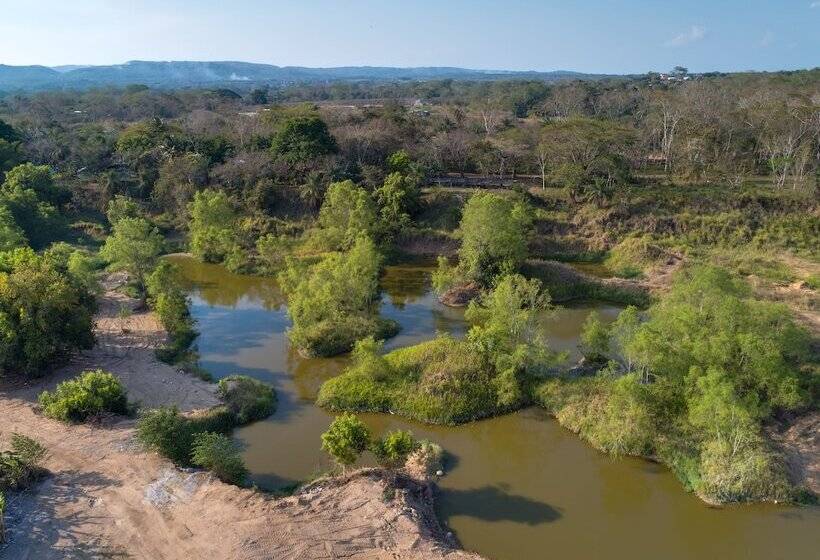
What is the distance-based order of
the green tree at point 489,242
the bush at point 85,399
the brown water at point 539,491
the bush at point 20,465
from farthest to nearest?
the green tree at point 489,242
the bush at point 85,399
the bush at point 20,465
the brown water at point 539,491

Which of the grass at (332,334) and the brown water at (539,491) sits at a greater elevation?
the grass at (332,334)

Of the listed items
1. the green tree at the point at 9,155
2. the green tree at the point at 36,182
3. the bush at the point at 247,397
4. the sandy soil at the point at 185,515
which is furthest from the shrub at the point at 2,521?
the green tree at the point at 9,155

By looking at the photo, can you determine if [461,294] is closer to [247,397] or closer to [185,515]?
[247,397]

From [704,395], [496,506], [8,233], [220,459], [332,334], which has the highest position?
[8,233]

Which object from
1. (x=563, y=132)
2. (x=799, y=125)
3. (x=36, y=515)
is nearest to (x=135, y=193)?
(x=563, y=132)

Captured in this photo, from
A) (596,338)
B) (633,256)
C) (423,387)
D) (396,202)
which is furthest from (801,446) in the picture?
(396,202)

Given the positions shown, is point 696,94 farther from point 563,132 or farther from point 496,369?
point 496,369

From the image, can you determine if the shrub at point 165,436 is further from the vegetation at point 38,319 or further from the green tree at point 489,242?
the green tree at point 489,242
